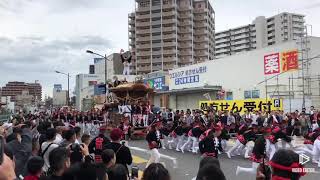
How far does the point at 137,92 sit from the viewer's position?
30.8 metres

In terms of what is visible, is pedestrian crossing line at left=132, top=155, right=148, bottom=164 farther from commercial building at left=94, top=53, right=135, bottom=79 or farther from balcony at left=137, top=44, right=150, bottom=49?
balcony at left=137, top=44, right=150, bottom=49

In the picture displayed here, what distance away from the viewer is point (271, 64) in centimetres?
3734

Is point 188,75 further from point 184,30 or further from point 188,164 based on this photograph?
point 184,30

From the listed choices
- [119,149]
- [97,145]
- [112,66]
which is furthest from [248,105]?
[112,66]

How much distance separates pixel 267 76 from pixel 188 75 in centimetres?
1414

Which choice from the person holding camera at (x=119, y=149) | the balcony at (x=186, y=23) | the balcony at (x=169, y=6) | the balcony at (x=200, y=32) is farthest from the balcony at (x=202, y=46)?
the person holding camera at (x=119, y=149)

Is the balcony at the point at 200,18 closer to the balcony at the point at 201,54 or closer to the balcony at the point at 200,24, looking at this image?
the balcony at the point at 200,24

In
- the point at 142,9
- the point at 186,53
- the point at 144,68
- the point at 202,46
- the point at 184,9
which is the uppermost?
the point at 142,9

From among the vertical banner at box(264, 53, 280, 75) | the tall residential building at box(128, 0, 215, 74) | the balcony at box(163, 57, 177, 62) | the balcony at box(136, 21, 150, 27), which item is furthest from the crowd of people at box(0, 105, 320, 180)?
the balcony at box(136, 21, 150, 27)

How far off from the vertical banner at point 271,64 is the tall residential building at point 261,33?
84.5 metres

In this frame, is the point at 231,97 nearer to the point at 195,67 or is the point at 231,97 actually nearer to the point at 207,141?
the point at 195,67

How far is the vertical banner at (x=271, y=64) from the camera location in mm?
36578

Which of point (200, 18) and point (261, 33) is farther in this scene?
point (261, 33)

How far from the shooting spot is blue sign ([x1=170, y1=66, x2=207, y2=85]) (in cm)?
4839
